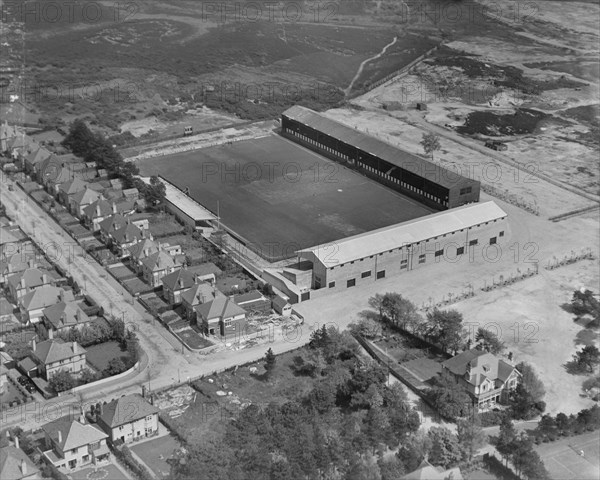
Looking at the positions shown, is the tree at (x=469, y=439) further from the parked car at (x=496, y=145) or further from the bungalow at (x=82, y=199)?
the parked car at (x=496, y=145)

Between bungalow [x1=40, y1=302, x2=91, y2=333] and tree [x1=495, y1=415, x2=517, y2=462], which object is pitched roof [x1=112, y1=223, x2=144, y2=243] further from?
tree [x1=495, y1=415, x2=517, y2=462]

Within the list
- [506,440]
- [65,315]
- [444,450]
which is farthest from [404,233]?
[65,315]

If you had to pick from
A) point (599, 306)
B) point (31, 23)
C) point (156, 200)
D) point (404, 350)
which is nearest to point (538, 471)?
point (404, 350)

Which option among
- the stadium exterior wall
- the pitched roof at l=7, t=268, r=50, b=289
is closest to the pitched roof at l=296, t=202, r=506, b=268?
the stadium exterior wall

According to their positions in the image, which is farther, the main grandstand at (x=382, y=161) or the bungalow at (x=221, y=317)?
the main grandstand at (x=382, y=161)

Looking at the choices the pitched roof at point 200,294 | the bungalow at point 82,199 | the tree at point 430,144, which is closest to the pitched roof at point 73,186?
the bungalow at point 82,199
